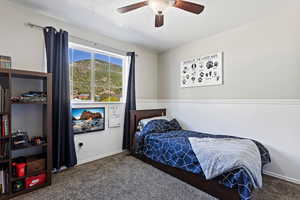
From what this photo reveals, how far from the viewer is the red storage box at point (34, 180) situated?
1.89 m

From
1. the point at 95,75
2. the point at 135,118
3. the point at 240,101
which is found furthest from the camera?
the point at 135,118

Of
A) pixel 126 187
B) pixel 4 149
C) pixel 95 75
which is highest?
pixel 95 75

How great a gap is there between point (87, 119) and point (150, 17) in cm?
205

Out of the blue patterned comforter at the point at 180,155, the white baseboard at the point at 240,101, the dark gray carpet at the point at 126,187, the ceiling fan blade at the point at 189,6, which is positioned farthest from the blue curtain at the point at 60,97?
the white baseboard at the point at 240,101

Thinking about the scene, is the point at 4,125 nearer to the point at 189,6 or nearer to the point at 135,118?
the point at 135,118

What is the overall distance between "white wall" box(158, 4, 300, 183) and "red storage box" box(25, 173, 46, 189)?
275cm

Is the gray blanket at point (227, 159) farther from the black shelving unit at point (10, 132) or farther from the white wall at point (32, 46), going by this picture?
the black shelving unit at point (10, 132)

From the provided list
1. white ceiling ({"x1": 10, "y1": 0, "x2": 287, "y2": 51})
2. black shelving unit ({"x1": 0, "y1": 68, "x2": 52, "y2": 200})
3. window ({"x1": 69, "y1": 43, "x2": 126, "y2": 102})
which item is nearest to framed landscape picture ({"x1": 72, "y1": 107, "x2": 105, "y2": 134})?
window ({"x1": 69, "y1": 43, "x2": 126, "y2": 102})

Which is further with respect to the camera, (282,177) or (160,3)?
(282,177)

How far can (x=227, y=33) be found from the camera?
2.84 m

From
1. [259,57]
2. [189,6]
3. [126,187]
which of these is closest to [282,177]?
[259,57]

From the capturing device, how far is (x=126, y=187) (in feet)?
6.64

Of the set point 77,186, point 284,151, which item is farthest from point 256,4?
point 77,186

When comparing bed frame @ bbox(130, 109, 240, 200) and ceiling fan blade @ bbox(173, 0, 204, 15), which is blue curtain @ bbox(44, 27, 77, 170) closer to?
bed frame @ bbox(130, 109, 240, 200)
